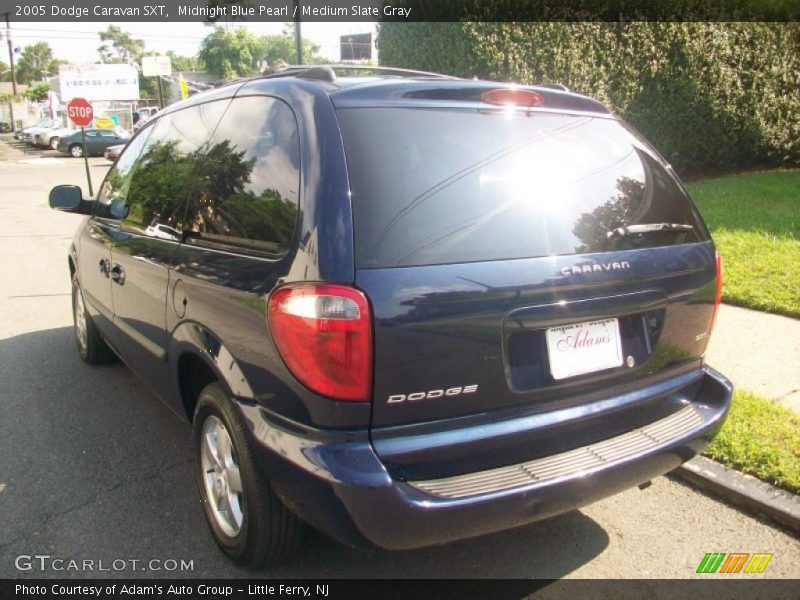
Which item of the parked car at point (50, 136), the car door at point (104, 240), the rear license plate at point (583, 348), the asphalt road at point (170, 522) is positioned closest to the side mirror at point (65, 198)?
the car door at point (104, 240)

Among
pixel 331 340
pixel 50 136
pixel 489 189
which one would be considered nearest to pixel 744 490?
pixel 489 189

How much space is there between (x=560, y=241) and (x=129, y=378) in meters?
3.51

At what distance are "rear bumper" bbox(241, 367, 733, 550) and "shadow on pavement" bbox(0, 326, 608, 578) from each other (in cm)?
22

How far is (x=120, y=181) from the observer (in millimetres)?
4074

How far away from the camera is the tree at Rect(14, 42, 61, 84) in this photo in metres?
116

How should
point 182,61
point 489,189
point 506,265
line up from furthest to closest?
point 182,61 < point 489,189 < point 506,265

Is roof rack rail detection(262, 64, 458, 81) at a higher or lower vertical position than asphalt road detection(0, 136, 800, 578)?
higher

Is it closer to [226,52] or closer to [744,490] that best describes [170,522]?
[744,490]

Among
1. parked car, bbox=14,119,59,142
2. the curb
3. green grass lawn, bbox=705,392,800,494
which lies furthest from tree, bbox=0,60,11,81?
the curb

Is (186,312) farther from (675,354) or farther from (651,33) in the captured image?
(651,33)

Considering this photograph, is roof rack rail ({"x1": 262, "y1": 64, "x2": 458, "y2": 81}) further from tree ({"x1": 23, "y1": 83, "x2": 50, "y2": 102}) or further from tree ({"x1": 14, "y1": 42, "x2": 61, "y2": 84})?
tree ({"x1": 14, "y1": 42, "x2": 61, "y2": 84})

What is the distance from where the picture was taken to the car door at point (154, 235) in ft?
9.94

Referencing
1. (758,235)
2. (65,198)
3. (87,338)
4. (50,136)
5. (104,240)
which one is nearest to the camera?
(104,240)

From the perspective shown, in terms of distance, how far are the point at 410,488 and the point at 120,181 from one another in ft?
9.62
